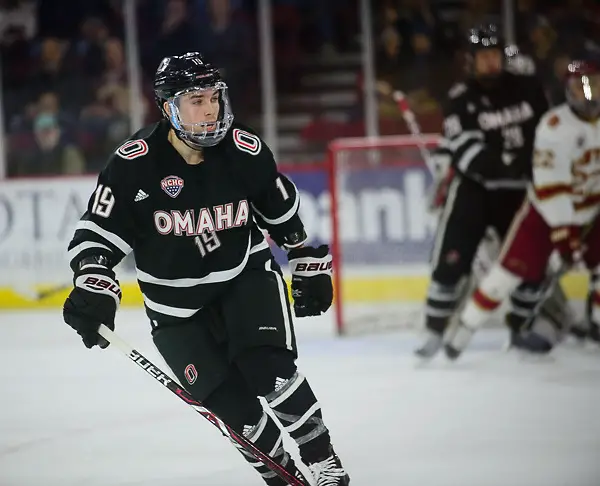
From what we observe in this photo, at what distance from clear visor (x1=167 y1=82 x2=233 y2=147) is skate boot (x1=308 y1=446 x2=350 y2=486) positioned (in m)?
0.70

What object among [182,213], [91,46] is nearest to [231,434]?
[182,213]

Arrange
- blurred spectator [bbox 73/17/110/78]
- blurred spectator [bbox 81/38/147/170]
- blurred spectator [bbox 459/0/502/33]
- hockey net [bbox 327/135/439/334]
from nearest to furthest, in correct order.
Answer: hockey net [bbox 327/135/439/334] < blurred spectator [bbox 459/0/502/33] < blurred spectator [bbox 81/38/147/170] < blurred spectator [bbox 73/17/110/78]

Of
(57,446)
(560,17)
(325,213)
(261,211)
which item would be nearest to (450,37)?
(560,17)

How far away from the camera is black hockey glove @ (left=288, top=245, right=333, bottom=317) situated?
2633 mm

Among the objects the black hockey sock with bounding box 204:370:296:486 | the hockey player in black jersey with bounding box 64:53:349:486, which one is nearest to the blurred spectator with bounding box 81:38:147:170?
the hockey player in black jersey with bounding box 64:53:349:486

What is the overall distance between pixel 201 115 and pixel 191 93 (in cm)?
7

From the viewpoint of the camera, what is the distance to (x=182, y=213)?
2545 millimetres

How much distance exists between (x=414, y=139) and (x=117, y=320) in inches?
68.8

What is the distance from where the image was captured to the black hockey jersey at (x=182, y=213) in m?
2.54

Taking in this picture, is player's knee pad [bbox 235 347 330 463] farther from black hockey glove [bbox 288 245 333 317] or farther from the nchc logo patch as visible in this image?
the nchc logo patch

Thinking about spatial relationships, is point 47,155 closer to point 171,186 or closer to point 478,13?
point 478,13

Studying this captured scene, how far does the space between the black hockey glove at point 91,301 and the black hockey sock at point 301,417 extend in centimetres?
38

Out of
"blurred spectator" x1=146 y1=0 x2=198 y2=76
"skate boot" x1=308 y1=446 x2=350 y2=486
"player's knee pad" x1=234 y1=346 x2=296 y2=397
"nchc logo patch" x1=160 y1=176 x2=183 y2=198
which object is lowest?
"skate boot" x1=308 y1=446 x2=350 y2=486

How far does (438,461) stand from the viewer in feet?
10.4
